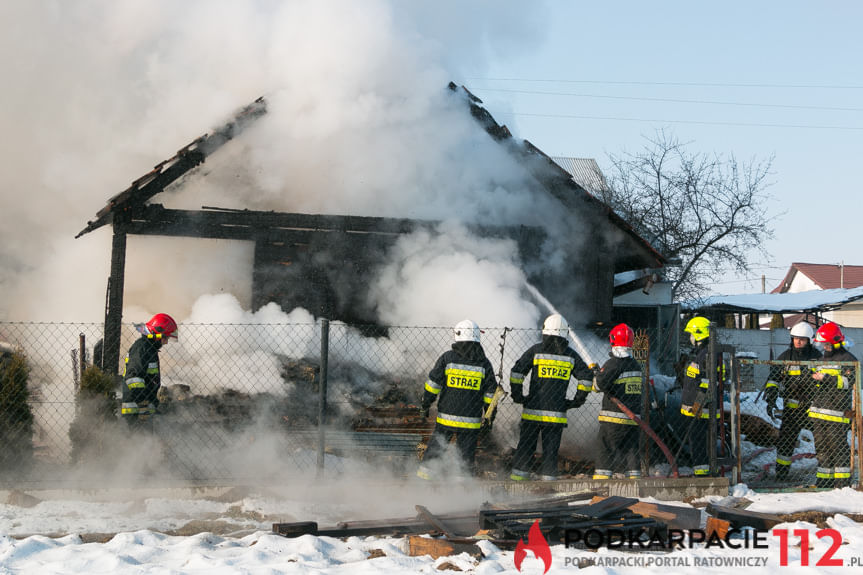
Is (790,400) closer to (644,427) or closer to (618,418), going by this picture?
(644,427)

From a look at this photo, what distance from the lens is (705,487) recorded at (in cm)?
691

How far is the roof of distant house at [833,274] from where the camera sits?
149 feet

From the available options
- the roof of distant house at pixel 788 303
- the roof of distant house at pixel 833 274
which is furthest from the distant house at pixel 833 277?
the roof of distant house at pixel 788 303

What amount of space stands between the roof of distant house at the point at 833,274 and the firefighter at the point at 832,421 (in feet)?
135

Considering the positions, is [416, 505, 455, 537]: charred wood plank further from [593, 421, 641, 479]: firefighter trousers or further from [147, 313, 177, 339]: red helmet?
[147, 313, 177, 339]: red helmet

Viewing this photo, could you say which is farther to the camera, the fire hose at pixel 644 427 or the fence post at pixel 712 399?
the fire hose at pixel 644 427

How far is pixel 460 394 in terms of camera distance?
6969mm

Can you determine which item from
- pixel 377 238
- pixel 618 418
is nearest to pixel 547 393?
pixel 618 418

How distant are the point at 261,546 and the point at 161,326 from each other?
2.88 m

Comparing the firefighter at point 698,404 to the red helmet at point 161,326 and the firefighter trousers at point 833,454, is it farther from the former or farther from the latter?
the red helmet at point 161,326

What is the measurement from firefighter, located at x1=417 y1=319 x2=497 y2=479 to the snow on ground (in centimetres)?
72

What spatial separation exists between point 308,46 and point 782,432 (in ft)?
26.8

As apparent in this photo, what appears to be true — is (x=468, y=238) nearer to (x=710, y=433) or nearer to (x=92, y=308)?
(x=710, y=433)

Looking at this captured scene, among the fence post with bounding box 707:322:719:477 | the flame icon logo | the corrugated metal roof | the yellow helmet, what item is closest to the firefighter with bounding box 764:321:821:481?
the yellow helmet
